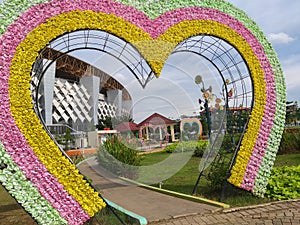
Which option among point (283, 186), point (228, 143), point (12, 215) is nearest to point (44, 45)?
point (12, 215)

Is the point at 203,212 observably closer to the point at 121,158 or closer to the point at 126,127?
the point at 121,158

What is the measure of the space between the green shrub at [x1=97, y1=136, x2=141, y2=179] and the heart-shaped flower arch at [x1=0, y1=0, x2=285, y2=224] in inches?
153

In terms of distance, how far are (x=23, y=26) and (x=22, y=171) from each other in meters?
1.74

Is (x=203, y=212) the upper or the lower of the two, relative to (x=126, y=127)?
lower

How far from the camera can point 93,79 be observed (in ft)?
107

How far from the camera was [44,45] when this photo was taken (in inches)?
143

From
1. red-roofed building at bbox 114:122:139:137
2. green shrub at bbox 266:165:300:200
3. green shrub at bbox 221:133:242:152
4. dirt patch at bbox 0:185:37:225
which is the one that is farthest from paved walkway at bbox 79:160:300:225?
red-roofed building at bbox 114:122:139:137

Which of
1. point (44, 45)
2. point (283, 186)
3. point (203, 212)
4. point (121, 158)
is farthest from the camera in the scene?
point (121, 158)

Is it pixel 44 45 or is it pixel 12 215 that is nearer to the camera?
pixel 44 45

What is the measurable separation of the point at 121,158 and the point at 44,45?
5267 mm

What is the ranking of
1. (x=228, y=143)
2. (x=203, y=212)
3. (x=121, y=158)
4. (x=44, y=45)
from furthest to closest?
1. (x=121, y=158)
2. (x=228, y=143)
3. (x=203, y=212)
4. (x=44, y=45)

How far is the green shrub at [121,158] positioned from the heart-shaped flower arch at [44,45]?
3.88 meters

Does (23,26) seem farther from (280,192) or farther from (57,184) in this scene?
(280,192)

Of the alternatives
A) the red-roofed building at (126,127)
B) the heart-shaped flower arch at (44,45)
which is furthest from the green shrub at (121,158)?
the red-roofed building at (126,127)
